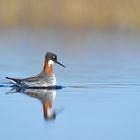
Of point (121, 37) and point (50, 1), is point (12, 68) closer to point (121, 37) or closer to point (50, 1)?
point (121, 37)

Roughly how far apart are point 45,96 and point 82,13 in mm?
11702

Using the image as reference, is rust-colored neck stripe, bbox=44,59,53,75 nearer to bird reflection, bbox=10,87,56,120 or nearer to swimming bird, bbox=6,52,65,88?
swimming bird, bbox=6,52,65,88

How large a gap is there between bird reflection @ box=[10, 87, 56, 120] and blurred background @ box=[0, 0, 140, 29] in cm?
1074

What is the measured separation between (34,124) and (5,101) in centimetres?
173

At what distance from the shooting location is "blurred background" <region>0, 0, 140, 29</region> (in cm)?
2658

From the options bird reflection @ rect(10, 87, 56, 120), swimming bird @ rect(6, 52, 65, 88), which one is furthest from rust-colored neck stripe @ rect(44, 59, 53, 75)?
bird reflection @ rect(10, 87, 56, 120)

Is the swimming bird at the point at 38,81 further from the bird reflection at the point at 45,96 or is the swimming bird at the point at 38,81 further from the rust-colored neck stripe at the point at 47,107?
the rust-colored neck stripe at the point at 47,107

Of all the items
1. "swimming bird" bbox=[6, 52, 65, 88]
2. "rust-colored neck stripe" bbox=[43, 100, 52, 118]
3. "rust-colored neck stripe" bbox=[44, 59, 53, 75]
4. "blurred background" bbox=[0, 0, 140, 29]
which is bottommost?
"rust-colored neck stripe" bbox=[43, 100, 52, 118]

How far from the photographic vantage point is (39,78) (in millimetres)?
16203

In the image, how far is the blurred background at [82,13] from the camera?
26578mm

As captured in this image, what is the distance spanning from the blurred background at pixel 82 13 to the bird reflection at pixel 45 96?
10.7 metres

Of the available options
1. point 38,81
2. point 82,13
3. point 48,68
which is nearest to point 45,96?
point 38,81

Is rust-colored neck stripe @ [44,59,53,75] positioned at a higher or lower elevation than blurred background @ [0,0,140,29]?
lower

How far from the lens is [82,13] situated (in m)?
26.7
